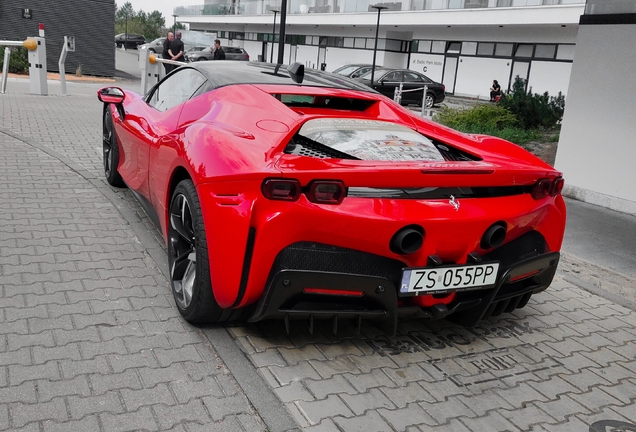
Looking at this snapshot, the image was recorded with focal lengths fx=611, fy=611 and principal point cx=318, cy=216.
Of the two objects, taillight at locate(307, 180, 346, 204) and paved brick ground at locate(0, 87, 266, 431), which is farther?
taillight at locate(307, 180, 346, 204)

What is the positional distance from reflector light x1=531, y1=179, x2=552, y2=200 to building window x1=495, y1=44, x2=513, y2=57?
31.3 meters

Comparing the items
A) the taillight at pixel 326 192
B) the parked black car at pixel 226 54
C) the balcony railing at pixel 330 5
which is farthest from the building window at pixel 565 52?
the taillight at pixel 326 192

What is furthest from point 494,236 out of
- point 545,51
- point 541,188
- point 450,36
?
point 450,36

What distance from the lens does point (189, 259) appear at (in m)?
3.55

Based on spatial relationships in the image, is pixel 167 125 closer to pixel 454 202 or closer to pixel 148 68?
pixel 454 202

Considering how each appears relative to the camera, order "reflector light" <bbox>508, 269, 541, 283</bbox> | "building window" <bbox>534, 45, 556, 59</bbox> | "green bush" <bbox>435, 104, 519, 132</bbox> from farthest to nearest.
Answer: "building window" <bbox>534, 45, 556, 59</bbox>
"green bush" <bbox>435, 104, 519, 132</bbox>
"reflector light" <bbox>508, 269, 541, 283</bbox>

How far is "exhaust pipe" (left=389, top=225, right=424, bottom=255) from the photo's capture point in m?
2.96

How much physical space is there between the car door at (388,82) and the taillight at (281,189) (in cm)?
2055

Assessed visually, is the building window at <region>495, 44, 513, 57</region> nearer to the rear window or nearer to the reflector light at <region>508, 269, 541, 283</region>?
the rear window

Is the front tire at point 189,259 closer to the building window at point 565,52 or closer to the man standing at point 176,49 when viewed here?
the man standing at point 176,49

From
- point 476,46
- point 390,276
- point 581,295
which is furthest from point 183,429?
point 476,46

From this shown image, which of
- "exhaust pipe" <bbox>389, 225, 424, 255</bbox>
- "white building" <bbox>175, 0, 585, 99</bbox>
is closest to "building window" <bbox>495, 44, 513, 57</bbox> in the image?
"white building" <bbox>175, 0, 585, 99</bbox>

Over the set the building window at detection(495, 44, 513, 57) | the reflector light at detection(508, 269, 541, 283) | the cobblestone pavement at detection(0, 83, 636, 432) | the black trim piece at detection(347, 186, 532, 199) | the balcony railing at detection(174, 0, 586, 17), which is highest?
the balcony railing at detection(174, 0, 586, 17)

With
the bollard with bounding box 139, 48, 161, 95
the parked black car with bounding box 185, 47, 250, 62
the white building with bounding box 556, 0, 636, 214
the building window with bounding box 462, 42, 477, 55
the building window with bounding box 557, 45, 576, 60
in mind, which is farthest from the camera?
the parked black car with bounding box 185, 47, 250, 62
